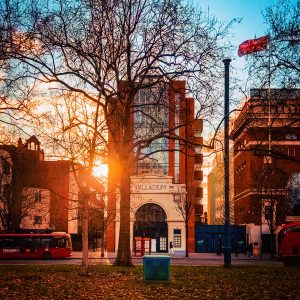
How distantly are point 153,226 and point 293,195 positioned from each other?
53.6 feet

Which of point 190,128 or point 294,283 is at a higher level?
point 190,128

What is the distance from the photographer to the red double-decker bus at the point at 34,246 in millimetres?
49625

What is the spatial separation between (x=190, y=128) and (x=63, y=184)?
49846 mm

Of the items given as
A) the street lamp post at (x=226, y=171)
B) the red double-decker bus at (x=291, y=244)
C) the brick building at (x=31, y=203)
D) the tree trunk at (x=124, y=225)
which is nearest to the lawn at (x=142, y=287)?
the street lamp post at (x=226, y=171)

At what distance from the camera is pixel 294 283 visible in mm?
17500

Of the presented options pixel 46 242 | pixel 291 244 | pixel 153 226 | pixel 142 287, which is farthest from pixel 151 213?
pixel 142 287

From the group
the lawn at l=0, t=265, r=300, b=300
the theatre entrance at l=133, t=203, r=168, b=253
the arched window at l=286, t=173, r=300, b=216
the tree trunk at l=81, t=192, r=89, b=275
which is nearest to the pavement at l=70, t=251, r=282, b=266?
the arched window at l=286, t=173, r=300, b=216

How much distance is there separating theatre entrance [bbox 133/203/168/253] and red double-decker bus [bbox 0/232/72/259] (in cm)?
1253

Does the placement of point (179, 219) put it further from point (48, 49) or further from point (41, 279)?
point (41, 279)

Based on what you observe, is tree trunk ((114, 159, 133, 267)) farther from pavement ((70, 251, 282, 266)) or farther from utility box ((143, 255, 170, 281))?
utility box ((143, 255, 170, 281))

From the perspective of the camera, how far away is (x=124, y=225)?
27.2m

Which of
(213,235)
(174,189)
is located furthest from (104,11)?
(213,235)

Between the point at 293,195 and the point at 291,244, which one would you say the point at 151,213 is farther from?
the point at 291,244

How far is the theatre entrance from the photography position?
61.7m
